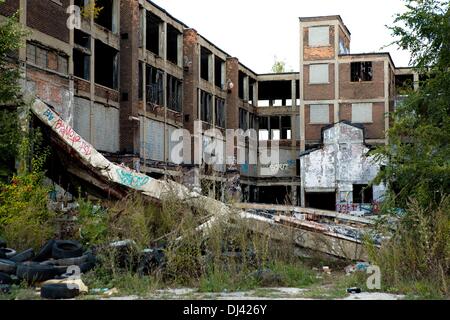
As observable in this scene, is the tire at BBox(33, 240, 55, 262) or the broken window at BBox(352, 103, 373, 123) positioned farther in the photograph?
the broken window at BBox(352, 103, 373, 123)

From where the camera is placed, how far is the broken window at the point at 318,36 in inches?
1709

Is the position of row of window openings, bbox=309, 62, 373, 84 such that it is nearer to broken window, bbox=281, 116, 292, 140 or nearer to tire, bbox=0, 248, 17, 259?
broken window, bbox=281, 116, 292, 140

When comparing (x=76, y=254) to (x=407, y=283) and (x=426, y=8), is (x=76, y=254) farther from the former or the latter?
(x=426, y=8)

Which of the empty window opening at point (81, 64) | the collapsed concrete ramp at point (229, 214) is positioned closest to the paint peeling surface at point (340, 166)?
the empty window opening at point (81, 64)

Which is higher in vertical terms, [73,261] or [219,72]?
[219,72]

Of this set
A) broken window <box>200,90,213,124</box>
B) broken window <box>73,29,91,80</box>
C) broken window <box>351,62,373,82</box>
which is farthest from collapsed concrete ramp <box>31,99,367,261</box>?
broken window <box>351,62,373,82</box>

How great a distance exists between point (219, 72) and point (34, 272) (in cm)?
3672

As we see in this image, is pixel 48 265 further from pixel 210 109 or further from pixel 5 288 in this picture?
pixel 210 109

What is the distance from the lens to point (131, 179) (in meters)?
15.3

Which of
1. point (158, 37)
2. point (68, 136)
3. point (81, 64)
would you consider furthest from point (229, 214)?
point (158, 37)

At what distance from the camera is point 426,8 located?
12.8 m

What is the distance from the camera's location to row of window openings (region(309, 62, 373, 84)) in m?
43.1

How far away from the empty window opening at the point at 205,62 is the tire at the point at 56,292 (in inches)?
1291

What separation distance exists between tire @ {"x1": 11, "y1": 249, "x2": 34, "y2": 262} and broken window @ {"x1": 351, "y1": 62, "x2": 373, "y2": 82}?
36138mm
